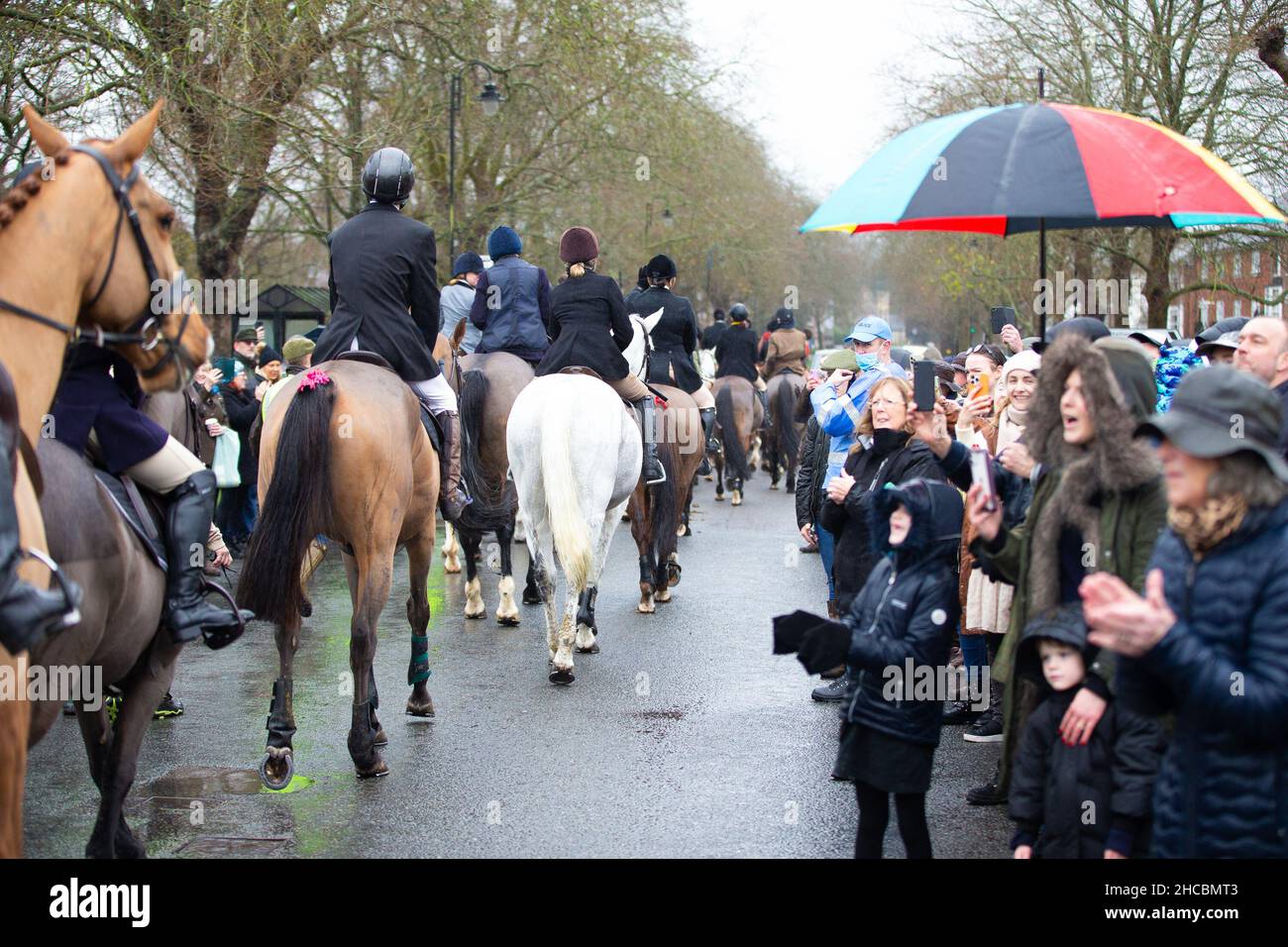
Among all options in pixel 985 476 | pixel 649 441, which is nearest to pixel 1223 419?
pixel 985 476

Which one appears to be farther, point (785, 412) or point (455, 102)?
point (455, 102)

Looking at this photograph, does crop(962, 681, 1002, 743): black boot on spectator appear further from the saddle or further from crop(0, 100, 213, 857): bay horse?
crop(0, 100, 213, 857): bay horse

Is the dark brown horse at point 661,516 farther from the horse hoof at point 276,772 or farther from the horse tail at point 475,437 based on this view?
the horse hoof at point 276,772

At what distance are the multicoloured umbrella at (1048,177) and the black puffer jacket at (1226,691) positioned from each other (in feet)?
6.28

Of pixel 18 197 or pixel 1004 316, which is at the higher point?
pixel 18 197

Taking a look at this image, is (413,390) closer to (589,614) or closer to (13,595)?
(589,614)

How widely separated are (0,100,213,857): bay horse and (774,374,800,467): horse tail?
51.8 feet

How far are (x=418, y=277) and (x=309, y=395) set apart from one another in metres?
1.16

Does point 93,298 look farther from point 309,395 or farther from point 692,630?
point 692,630

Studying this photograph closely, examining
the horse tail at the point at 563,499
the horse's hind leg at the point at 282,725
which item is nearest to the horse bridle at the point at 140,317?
the horse's hind leg at the point at 282,725

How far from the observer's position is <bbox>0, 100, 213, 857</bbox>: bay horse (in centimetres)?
412

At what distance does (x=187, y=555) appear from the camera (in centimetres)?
532

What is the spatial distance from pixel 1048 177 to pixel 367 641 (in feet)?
12.2

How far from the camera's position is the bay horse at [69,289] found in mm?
4121
